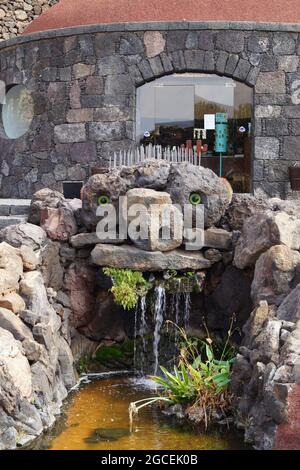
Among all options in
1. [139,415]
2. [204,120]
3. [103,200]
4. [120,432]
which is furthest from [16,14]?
[120,432]

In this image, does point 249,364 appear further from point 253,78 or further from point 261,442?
point 253,78

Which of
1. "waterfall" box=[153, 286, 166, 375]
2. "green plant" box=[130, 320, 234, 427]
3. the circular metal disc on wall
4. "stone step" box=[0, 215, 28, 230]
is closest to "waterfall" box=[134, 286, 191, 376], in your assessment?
"waterfall" box=[153, 286, 166, 375]

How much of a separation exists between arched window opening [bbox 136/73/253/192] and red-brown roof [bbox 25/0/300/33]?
940 millimetres

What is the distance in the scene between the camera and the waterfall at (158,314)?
8.27 m

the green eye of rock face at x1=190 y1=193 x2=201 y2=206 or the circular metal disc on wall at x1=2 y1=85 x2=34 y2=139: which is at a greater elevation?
the circular metal disc on wall at x1=2 y1=85 x2=34 y2=139

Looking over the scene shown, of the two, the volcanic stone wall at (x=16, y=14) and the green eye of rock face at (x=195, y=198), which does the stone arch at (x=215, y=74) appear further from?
the volcanic stone wall at (x=16, y=14)

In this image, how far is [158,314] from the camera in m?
8.42

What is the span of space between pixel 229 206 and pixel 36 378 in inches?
119

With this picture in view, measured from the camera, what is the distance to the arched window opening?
1229 centimetres

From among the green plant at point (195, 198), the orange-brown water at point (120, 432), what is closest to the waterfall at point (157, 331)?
the green plant at point (195, 198)

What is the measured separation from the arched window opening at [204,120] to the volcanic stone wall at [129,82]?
0.33 metres

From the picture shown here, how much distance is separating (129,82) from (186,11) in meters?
1.45

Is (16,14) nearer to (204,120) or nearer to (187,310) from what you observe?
(204,120)

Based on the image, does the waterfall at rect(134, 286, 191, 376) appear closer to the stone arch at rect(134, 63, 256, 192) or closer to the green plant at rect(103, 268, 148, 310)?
the green plant at rect(103, 268, 148, 310)
